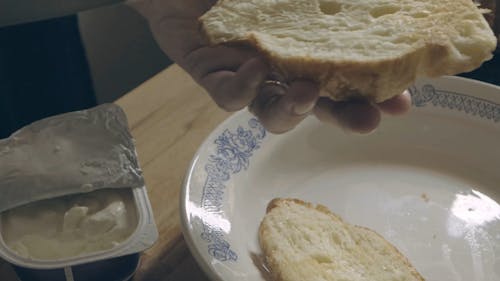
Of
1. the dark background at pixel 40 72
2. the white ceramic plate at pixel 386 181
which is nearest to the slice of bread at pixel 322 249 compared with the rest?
the white ceramic plate at pixel 386 181

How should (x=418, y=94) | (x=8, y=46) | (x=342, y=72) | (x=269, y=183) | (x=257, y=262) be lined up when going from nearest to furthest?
(x=342, y=72)
(x=257, y=262)
(x=269, y=183)
(x=418, y=94)
(x=8, y=46)

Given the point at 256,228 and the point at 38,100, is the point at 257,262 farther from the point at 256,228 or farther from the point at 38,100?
the point at 38,100

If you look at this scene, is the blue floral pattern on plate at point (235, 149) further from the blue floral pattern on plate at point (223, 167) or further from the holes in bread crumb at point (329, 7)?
the holes in bread crumb at point (329, 7)

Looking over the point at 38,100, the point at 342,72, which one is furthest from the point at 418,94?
the point at 38,100

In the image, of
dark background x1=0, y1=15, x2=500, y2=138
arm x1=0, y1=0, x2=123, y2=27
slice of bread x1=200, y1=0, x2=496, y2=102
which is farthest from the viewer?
dark background x1=0, y1=15, x2=500, y2=138

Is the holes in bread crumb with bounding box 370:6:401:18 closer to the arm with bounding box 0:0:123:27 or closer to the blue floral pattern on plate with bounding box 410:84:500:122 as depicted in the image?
the blue floral pattern on plate with bounding box 410:84:500:122

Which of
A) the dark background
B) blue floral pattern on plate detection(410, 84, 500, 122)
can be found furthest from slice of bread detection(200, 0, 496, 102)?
the dark background
